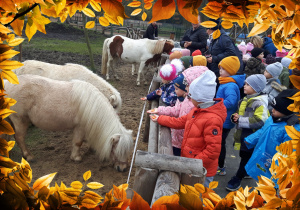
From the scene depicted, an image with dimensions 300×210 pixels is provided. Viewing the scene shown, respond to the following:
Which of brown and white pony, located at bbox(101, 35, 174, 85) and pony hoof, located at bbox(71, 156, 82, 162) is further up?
brown and white pony, located at bbox(101, 35, 174, 85)

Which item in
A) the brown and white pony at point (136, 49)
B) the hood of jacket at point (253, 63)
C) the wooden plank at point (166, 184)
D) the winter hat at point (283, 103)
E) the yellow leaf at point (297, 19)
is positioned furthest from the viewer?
the brown and white pony at point (136, 49)

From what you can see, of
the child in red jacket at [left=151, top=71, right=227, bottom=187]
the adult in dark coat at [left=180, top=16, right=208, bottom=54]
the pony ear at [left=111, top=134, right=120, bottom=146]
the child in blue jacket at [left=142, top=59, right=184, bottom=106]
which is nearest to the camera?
the child in red jacket at [left=151, top=71, right=227, bottom=187]

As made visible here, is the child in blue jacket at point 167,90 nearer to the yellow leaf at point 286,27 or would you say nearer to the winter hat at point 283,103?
the winter hat at point 283,103

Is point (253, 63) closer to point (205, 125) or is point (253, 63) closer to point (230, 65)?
point (230, 65)

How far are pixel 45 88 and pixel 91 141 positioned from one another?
1.19 meters

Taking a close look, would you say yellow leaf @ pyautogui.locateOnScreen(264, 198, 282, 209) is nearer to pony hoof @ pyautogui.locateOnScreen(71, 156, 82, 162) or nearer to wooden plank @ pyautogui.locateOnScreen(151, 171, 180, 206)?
wooden plank @ pyautogui.locateOnScreen(151, 171, 180, 206)

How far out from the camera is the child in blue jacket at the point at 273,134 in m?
2.52

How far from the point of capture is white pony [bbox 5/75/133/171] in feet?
13.3

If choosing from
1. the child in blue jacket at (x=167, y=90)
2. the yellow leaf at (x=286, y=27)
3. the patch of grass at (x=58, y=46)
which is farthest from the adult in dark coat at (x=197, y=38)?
the patch of grass at (x=58, y=46)

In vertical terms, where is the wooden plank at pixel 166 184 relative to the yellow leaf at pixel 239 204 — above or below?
below

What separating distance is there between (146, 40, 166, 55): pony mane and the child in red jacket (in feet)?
24.5

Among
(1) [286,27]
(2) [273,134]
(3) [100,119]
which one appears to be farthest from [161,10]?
(3) [100,119]

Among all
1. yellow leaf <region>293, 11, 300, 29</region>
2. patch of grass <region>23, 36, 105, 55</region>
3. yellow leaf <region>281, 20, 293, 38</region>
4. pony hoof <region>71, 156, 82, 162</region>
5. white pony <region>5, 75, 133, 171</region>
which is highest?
yellow leaf <region>293, 11, 300, 29</region>

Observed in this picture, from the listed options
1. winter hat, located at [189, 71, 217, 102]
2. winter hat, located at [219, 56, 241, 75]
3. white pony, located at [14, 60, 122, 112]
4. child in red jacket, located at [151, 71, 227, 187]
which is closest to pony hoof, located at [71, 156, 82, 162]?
white pony, located at [14, 60, 122, 112]
